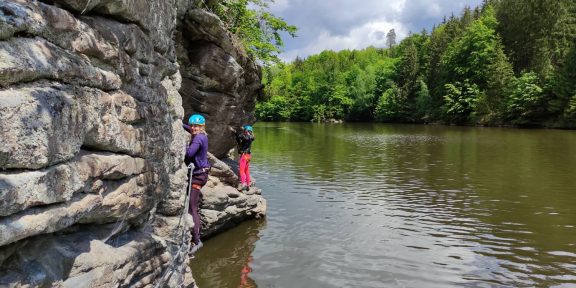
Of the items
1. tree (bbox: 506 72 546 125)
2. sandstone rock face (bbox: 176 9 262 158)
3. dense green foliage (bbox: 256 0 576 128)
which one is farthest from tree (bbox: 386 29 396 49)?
sandstone rock face (bbox: 176 9 262 158)

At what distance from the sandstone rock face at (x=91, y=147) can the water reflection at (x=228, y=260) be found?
187 cm

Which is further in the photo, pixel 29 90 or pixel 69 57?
pixel 69 57

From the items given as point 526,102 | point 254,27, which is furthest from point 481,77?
point 254,27

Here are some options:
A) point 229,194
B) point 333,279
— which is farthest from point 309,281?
point 229,194

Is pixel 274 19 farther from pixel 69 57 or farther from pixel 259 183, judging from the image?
pixel 69 57

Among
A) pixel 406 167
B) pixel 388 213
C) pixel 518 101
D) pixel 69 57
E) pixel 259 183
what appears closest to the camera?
pixel 69 57

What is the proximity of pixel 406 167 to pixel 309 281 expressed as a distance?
18938 millimetres

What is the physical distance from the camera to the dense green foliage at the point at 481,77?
212ft

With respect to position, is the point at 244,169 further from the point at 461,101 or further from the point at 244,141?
the point at 461,101

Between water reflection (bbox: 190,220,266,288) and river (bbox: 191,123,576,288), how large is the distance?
0.03 metres

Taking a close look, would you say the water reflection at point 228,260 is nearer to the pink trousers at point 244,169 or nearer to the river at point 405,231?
the river at point 405,231

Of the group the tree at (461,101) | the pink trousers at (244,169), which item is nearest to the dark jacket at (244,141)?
the pink trousers at (244,169)

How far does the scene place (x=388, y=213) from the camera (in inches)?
653

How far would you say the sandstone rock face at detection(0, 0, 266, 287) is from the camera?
4.35 meters
